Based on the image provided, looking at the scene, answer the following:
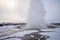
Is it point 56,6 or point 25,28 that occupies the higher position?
point 56,6

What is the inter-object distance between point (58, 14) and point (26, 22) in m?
0.76

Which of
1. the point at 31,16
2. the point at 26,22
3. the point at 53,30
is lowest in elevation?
the point at 53,30

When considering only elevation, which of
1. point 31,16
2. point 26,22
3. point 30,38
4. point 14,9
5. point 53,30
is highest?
point 14,9

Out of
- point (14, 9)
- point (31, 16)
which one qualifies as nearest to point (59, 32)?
point (31, 16)

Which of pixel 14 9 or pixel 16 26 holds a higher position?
pixel 14 9

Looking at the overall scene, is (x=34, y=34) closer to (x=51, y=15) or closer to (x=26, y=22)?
(x=26, y=22)

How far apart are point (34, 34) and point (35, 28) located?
14 cm

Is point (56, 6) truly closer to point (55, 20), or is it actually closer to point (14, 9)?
point (55, 20)

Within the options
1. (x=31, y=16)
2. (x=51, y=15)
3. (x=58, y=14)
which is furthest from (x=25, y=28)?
(x=58, y=14)

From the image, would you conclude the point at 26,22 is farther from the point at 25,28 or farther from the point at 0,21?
the point at 0,21

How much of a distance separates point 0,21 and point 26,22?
603 millimetres

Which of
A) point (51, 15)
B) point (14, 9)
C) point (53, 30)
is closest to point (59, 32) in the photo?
point (53, 30)

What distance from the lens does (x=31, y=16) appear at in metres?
2.19

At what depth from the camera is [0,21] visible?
87.6 inches
